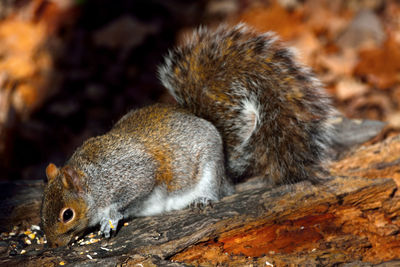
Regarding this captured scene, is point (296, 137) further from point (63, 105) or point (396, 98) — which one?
point (63, 105)

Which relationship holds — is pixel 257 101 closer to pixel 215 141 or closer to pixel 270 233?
pixel 215 141

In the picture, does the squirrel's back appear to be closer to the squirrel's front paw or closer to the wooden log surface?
the wooden log surface

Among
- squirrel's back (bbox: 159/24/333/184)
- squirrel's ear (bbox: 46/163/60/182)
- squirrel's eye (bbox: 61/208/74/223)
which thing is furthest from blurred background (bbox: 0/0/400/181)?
squirrel's eye (bbox: 61/208/74/223)

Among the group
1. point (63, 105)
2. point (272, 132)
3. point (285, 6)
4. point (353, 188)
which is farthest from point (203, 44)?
point (285, 6)

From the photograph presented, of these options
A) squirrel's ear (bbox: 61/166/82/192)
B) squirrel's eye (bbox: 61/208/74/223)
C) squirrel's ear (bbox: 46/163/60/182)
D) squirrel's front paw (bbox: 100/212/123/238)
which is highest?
squirrel's ear (bbox: 46/163/60/182)

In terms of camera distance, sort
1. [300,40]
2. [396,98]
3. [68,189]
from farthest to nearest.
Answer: [300,40]
[396,98]
[68,189]

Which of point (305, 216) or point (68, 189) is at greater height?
point (68, 189)
